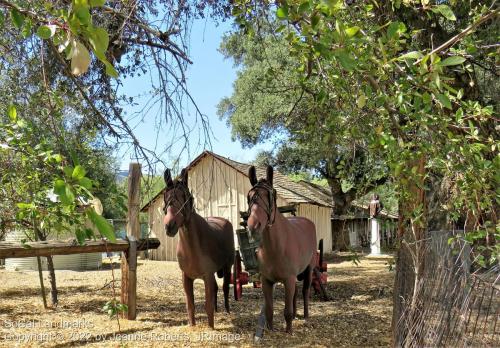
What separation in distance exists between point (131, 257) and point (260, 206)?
108 inches

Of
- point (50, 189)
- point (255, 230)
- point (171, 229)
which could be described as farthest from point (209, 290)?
point (50, 189)

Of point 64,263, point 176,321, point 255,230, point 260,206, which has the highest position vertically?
point 260,206

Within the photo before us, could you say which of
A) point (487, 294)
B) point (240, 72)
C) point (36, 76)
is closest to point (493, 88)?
point (487, 294)

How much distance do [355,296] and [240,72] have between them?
16376 millimetres

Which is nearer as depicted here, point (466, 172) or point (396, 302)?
point (466, 172)

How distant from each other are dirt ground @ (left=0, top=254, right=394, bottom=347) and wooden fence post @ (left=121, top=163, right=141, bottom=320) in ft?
0.97

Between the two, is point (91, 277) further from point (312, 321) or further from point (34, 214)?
point (34, 214)

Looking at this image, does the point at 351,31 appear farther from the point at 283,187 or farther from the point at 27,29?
the point at 283,187

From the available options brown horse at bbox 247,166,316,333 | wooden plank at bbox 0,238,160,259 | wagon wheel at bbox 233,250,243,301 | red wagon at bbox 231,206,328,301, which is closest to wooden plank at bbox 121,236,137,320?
wooden plank at bbox 0,238,160,259

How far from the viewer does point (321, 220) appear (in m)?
21.8

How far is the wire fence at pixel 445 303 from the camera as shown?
2.83 meters

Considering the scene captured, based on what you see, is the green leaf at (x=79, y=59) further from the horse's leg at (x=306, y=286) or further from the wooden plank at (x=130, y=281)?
the horse's leg at (x=306, y=286)

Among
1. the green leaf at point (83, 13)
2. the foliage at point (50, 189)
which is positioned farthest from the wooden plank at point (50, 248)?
the green leaf at point (83, 13)

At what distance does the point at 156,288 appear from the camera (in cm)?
1017
